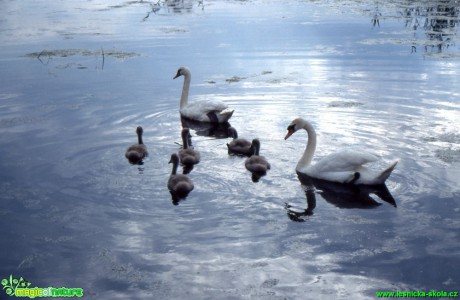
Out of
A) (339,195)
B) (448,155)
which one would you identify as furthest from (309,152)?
(448,155)

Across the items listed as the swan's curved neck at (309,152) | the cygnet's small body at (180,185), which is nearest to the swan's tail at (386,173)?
the swan's curved neck at (309,152)

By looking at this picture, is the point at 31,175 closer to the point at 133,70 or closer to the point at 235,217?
the point at 235,217

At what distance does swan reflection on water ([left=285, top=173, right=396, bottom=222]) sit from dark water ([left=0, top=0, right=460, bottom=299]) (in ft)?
0.14

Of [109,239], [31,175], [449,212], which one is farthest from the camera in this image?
[31,175]

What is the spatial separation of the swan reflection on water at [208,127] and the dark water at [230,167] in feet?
1.06

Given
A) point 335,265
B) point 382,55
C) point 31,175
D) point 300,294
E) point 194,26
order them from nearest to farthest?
point 300,294, point 335,265, point 31,175, point 382,55, point 194,26

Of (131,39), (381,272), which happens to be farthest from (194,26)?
(381,272)

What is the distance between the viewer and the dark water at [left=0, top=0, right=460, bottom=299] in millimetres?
6996

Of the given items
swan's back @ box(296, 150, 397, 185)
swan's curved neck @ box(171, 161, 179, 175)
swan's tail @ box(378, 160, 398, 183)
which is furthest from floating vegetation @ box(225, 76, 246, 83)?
swan's tail @ box(378, 160, 398, 183)

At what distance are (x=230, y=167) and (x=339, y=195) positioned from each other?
2.00 m

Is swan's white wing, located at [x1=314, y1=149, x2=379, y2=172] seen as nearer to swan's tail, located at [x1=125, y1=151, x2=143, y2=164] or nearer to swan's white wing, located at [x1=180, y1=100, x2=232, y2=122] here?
swan's tail, located at [x1=125, y1=151, x2=143, y2=164]

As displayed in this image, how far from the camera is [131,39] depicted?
71.2 feet

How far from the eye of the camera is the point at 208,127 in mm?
13273

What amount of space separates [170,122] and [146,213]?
4.99 metres
